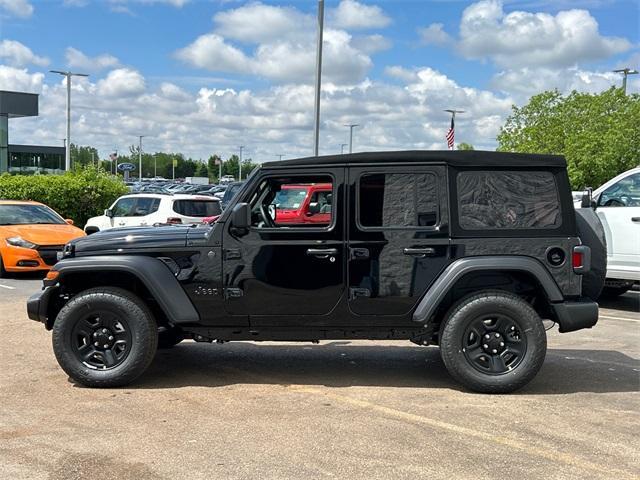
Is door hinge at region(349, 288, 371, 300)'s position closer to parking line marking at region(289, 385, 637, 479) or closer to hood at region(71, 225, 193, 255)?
parking line marking at region(289, 385, 637, 479)

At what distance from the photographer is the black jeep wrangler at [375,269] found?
220 inches

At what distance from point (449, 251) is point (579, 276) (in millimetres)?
1098

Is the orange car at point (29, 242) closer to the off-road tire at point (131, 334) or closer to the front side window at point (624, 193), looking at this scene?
the off-road tire at point (131, 334)

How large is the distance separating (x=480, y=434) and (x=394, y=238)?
1.69m

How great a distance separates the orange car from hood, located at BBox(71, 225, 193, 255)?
7033 millimetres

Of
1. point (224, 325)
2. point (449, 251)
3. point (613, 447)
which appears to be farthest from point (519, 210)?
point (224, 325)

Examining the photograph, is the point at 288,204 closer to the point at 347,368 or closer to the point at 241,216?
the point at 241,216

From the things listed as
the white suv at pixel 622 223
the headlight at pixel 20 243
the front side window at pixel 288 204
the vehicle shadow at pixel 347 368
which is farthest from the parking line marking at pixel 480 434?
the headlight at pixel 20 243

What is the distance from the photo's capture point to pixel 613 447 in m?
4.48

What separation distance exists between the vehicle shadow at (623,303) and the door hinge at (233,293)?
6.72 m

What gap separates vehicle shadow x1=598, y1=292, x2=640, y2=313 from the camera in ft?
33.5

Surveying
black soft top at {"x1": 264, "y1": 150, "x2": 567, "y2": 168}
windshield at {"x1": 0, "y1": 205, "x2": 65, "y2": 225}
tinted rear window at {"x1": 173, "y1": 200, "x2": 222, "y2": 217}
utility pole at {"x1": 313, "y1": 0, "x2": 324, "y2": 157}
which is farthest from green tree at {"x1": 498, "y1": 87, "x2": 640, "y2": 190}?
black soft top at {"x1": 264, "y1": 150, "x2": 567, "y2": 168}

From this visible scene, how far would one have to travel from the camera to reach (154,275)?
5.63 m

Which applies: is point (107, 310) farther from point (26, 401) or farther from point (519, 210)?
point (519, 210)
